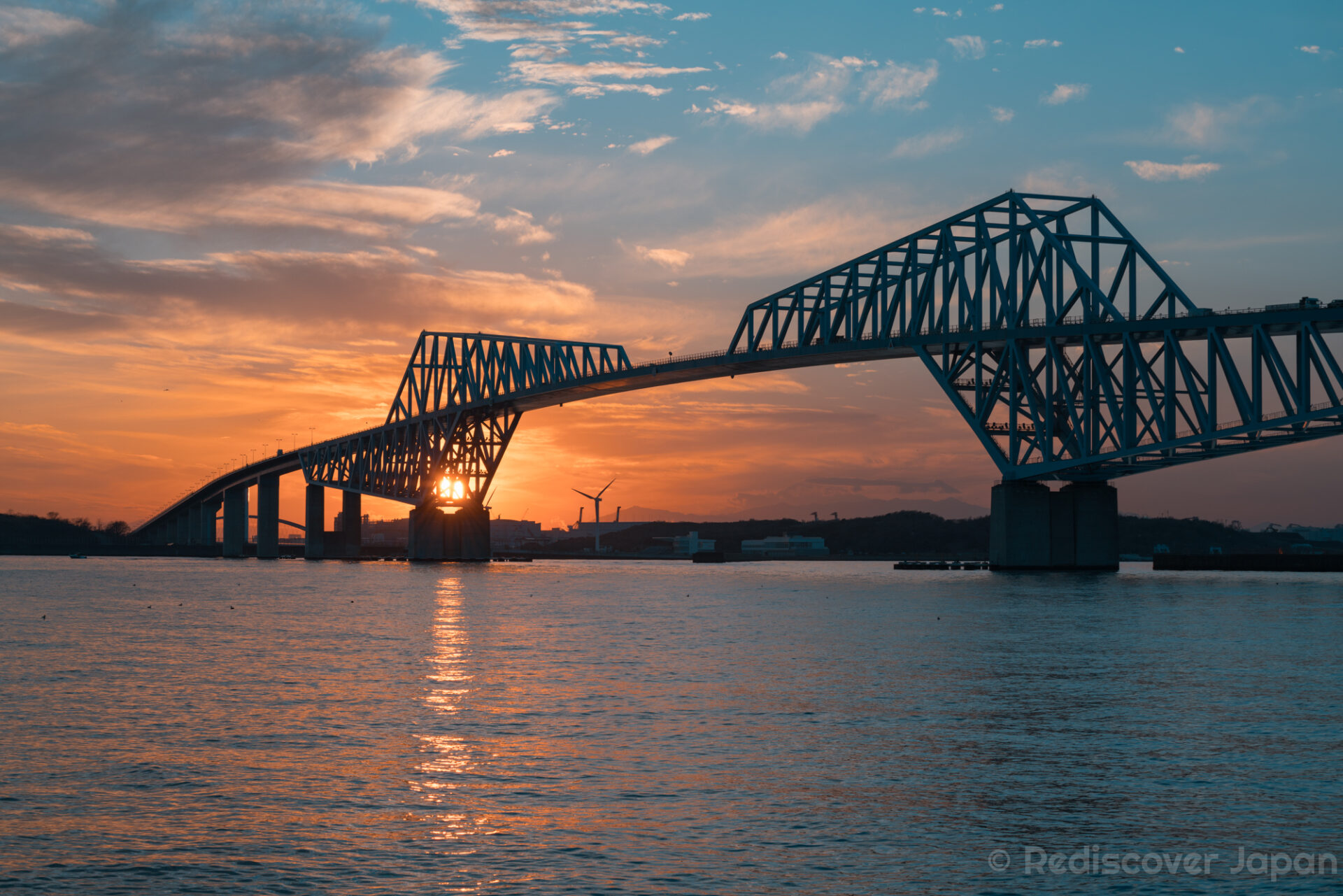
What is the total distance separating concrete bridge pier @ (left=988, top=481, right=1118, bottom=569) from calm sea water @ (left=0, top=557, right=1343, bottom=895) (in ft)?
179

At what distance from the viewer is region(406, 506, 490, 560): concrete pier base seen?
168 metres

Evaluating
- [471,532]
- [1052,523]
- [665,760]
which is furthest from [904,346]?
[665,760]

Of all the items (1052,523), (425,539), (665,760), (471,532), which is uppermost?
(1052,523)

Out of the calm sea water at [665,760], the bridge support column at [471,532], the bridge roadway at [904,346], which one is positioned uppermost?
the bridge roadway at [904,346]

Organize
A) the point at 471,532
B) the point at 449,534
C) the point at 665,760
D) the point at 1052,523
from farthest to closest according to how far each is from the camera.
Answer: the point at 449,534
the point at 471,532
the point at 1052,523
the point at 665,760

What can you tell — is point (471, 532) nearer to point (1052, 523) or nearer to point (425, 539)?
point (425, 539)

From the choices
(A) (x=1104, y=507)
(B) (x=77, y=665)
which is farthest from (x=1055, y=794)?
(A) (x=1104, y=507)

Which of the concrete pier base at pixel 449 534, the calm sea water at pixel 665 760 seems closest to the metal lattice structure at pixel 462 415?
the concrete pier base at pixel 449 534

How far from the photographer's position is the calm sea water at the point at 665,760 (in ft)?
50.2

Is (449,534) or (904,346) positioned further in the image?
(449,534)

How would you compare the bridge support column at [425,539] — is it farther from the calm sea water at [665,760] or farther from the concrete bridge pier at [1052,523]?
the calm sea water at [665,760]

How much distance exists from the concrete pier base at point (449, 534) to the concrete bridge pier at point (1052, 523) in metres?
81.2

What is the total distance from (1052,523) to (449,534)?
295 ft

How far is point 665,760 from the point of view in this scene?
22.0m
